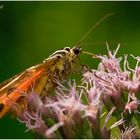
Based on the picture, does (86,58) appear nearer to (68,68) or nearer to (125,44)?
(125,44)

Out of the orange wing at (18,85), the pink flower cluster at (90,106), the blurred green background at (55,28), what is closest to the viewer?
the pink flower cluster at (90,106)

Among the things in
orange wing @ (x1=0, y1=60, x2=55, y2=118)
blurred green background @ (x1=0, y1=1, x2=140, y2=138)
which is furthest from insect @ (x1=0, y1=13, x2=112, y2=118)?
blurred green background @ (x1=0, y1=1, x2=140, y2=138)

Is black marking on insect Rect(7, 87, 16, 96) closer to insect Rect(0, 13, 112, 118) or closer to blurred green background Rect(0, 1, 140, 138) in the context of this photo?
insect Rect(0, 13, 112, 118)

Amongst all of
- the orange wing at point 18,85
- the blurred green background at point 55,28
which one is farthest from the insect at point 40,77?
the blurred green background at point 55,28

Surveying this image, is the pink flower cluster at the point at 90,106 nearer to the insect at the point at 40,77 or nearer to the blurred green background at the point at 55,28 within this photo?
the insect at the point at 40,77

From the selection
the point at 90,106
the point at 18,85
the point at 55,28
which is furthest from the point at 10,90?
the point at 55,28

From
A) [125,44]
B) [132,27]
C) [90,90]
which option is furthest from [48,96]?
[132,27]

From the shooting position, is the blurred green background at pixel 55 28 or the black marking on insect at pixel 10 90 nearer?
the black marking on insect at pixel 10 90

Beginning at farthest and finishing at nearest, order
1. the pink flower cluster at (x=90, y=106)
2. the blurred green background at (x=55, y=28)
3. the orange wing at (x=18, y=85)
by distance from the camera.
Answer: the blurred green background at (x=55, y=28) → the orange wing at (x=18, y=85) → the pink flower cluster at (x=90, y=106)
